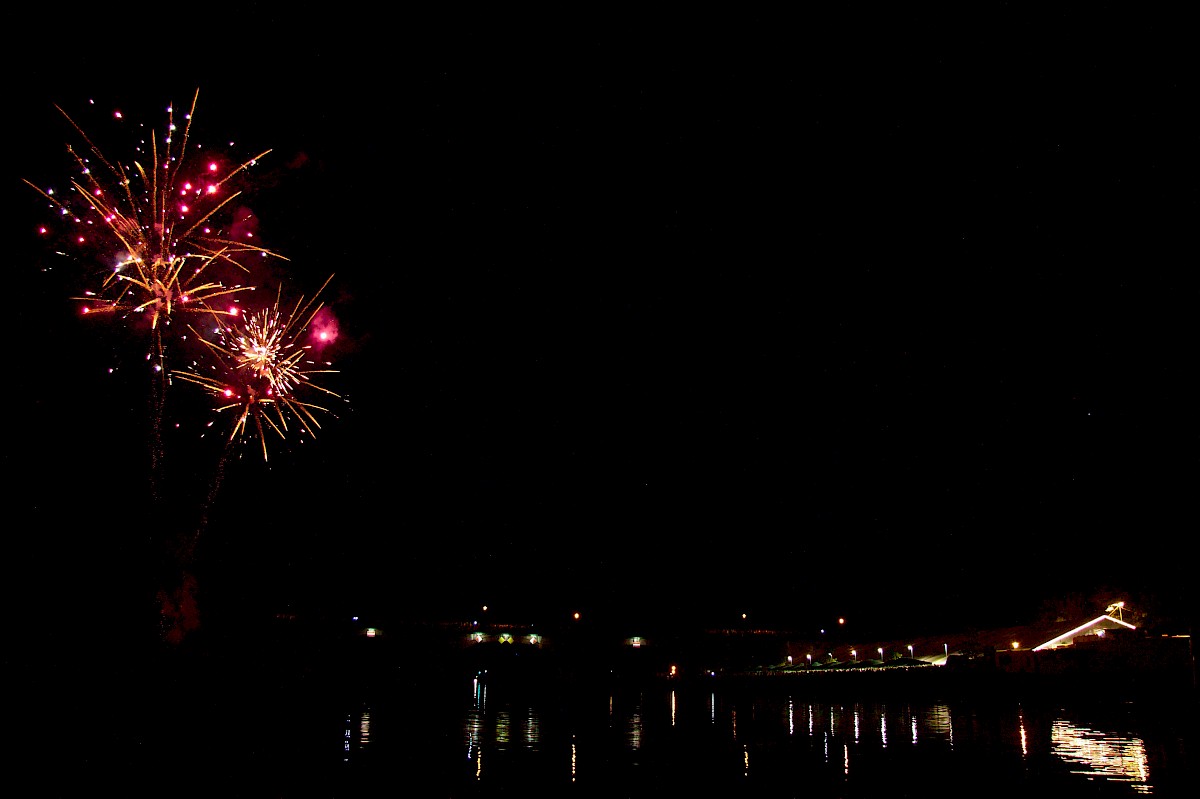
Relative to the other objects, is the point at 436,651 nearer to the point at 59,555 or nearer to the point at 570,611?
the point at 570,611

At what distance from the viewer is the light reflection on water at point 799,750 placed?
9844mm

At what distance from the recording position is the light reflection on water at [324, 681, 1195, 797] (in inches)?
388

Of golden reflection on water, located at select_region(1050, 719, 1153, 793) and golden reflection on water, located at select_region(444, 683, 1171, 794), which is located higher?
golden reflection on water, located at select_region(1050, 719, 1153, 793)

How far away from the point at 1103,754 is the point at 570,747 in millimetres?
7717

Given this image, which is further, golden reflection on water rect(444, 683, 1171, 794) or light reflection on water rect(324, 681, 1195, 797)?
golden reflection on water rect(444, 683, 1171, 794)

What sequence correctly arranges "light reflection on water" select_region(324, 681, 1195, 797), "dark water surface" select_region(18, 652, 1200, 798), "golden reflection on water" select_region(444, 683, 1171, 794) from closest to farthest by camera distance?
1. "dark water surface" select_region(18, 652, 1200, 798)
2. "light reflection on water" select_region(324, 681, 1195, 797)
3. "golden reflection on water" select_region(444, 683, 1171, 794)

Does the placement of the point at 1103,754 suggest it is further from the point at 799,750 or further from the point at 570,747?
the point at 570,747

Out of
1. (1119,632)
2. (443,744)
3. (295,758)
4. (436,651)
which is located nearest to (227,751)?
(295,758)

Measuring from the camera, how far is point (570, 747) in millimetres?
13453

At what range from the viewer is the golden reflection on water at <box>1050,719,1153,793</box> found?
32.3ft

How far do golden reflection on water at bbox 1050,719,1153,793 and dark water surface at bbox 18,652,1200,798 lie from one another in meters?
0.04

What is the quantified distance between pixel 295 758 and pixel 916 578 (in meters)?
52.6

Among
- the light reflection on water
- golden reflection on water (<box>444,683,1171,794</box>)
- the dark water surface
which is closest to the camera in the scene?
the dark water surface

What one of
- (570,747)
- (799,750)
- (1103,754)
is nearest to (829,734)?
(799,750)
